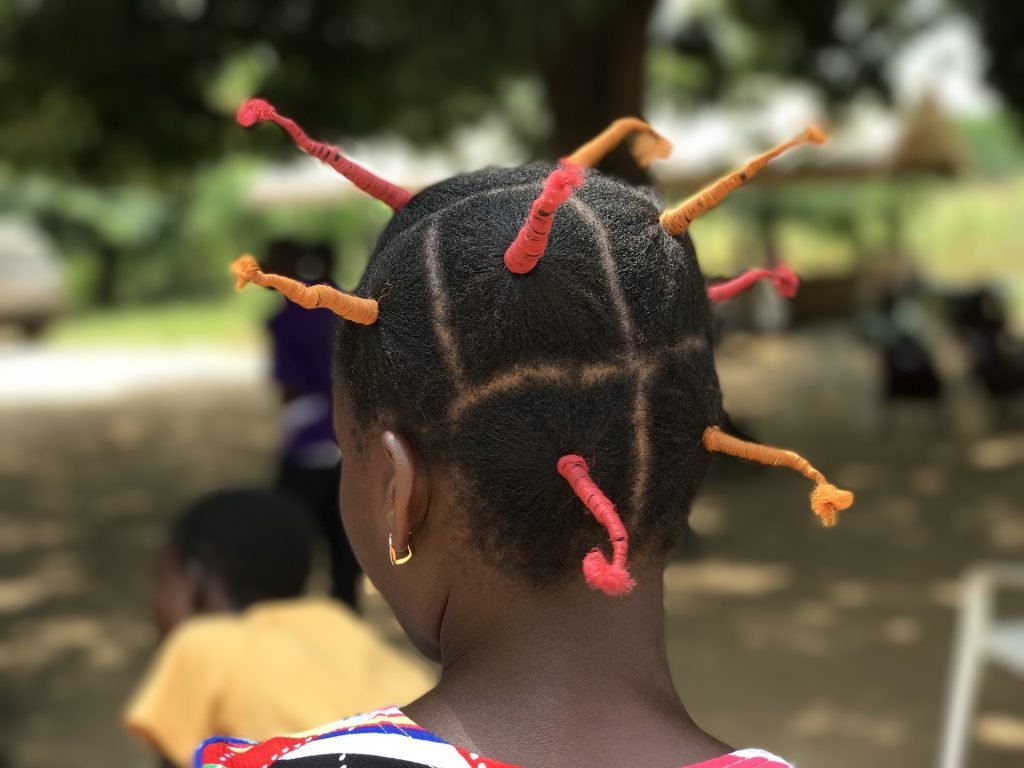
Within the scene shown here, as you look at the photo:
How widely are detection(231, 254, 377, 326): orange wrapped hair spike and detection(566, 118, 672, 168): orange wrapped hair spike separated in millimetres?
289

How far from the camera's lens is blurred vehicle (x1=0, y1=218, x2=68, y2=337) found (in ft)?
59.3

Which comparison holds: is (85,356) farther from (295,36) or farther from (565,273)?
(565,273)

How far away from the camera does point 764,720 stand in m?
4.10

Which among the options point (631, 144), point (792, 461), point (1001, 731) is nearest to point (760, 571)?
point (1001, 731)

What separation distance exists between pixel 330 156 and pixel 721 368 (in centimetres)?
98

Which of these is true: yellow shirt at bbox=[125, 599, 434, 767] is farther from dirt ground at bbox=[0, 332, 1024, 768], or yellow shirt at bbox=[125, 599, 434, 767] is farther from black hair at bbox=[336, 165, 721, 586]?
dirt ground at bbox=[0, 332, 1024, 768]

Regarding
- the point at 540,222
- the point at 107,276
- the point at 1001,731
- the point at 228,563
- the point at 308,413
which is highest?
the point at 107,276

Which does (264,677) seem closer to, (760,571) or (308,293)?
(308,293)

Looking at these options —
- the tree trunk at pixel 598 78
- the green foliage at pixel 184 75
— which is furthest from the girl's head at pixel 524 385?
the tree trunk at pixel 598 78

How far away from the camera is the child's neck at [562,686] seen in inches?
37.8

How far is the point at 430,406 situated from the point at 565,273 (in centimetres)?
15

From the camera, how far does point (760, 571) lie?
19.5ft

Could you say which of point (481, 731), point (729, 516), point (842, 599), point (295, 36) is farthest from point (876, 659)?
A: point (295, 36)

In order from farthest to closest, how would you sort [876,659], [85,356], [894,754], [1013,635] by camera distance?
1. [85,356]
2. [876,659]
3. [894,754]
4. [1013,635]
